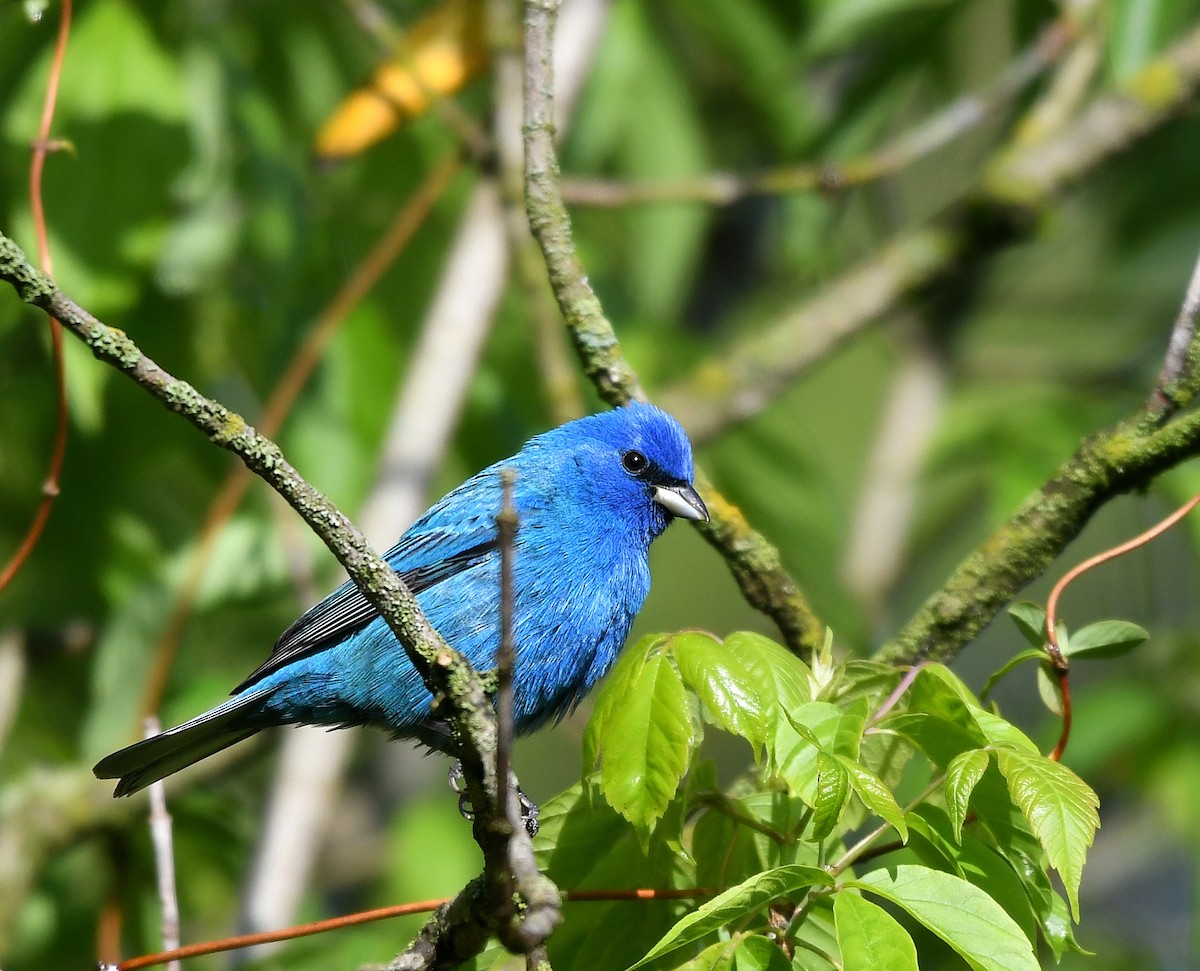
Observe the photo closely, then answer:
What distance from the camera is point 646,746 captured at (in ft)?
7.88

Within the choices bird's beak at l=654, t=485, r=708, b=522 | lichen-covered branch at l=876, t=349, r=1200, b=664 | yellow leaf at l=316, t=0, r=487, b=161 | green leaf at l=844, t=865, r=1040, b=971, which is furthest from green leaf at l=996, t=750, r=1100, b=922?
yellow leaf at l=316, t=0, r=487, b=161

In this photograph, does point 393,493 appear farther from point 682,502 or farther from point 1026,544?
point 1026,544

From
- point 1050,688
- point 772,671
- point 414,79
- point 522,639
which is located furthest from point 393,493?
point 1050,688

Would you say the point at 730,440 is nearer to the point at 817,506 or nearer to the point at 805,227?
the point at 817,506

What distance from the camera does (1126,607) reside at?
7438mm

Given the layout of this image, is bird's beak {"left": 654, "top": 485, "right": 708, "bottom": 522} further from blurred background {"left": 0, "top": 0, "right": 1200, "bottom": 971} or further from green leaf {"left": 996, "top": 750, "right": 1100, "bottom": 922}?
green leaf {"left": 996, "top": 750, "right": 1100, "bottom": 922}

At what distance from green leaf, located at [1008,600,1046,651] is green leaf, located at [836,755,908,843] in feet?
1.71

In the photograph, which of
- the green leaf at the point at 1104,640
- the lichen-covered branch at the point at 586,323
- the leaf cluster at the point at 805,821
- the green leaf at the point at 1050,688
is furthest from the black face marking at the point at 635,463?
the green leaf at the point at 1104,640

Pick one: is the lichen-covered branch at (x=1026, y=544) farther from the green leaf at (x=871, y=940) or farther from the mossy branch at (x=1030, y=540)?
the green leaf at (x=871, y=940)

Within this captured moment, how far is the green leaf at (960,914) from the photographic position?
2105 millimetres

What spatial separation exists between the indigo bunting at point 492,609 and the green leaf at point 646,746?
1.23 meters

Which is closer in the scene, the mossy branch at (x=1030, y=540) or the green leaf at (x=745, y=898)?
the green leaf at (x=745, y=898)

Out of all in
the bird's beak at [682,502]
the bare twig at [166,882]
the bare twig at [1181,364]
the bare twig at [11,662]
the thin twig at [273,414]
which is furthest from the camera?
the bare twig at [11,662]

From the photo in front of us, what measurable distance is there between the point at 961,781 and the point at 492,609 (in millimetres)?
1994
